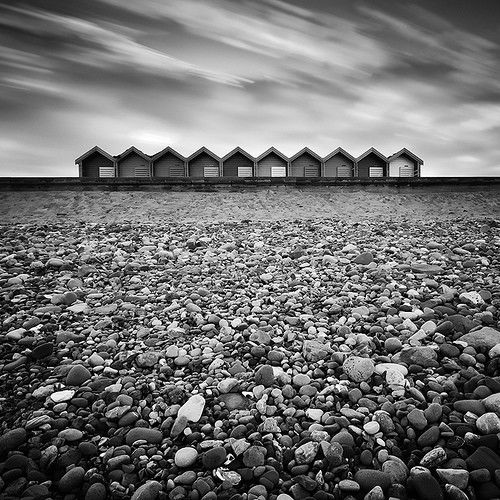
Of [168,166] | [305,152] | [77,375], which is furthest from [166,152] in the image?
[77,375]

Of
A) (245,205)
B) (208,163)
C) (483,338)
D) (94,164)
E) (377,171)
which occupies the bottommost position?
(483,338)

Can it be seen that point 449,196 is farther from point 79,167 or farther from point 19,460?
point 79,167

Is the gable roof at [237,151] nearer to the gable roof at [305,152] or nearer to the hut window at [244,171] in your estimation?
the hut window at [244,171]

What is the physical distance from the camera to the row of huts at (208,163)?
70.8 feet

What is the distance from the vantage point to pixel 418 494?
135 centimetres

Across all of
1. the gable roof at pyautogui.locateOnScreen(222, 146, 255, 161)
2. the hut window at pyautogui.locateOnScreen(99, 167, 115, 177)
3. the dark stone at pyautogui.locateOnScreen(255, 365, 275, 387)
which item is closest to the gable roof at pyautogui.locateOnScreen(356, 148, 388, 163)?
→ the gable roof at pyautogui.locateOnScreen(222, 146, 255, 161)

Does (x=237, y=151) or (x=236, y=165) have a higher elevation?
(x=237, y=151)

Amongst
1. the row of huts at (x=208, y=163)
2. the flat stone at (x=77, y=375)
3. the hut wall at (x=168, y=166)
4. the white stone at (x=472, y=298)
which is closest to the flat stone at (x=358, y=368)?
the white stone at (x=472, y=298)

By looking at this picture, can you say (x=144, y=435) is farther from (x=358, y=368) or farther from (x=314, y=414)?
(x=358, y=368)

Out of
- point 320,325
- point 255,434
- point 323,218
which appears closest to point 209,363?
point 255,434

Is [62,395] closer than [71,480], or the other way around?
[71,480]

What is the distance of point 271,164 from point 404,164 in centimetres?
1072

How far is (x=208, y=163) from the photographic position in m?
22.0

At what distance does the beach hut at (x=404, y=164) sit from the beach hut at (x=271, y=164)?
8344 millimetres
